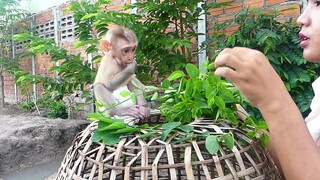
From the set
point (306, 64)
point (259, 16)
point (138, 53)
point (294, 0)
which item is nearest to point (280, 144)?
point (306, 64)

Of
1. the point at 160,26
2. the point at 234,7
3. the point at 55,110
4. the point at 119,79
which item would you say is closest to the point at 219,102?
the point at 119,79

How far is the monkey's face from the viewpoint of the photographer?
147 cm

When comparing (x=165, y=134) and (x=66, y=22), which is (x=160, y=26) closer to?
(x=165, y=134)

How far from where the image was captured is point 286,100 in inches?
14.6

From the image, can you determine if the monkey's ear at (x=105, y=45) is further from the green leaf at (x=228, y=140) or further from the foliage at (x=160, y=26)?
the green leaf at (x=228, y=140)

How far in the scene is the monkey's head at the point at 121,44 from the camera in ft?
4.83

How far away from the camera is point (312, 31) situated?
45cm

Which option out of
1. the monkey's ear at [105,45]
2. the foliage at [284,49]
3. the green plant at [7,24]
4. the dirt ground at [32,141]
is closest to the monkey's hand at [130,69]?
the monkey's ear at [105,45]

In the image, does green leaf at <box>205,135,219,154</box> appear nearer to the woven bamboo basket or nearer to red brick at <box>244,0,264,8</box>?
the woven bamboo basket

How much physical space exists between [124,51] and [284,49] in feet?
2.31

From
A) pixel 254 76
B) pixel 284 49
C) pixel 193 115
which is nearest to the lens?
pixel 254 76

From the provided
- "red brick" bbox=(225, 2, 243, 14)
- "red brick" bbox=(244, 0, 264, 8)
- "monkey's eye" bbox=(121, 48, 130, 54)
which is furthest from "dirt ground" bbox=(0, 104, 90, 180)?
"red brick" bbox=(244, 0, 264, 8)

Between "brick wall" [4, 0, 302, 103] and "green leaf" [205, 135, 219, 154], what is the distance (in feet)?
4.71

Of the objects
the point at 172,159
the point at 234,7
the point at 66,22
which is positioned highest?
the point at 66,22
